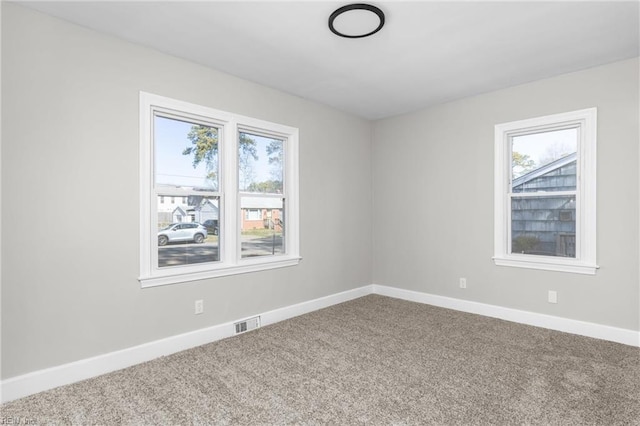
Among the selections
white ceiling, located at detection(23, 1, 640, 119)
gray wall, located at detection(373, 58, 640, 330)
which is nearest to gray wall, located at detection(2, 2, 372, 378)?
white ceiling, located at detection(23, 1, 640, 119)

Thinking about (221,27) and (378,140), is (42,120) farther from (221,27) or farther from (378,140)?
(378,140)

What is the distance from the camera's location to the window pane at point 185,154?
10.2 ft

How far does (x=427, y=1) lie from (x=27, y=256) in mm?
3151

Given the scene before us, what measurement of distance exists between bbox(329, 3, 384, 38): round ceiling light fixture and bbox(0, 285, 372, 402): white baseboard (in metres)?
2.80

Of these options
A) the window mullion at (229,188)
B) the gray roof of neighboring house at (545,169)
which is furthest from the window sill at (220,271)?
the gray roof of neighboring house at (545,169)

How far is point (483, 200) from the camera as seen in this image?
4.13m

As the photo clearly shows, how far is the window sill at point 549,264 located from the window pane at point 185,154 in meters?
3.26

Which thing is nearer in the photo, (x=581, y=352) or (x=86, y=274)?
(x=86, y=274)

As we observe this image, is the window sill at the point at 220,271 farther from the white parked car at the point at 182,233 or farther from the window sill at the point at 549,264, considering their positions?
the window sill at the point at 549,264

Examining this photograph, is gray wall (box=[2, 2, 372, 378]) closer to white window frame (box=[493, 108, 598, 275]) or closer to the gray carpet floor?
the gray carpet floor

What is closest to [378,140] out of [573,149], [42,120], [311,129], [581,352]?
[311,129]

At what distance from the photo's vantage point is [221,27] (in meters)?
2.65

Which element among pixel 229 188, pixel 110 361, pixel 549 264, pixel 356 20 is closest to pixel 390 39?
pixel 356 20

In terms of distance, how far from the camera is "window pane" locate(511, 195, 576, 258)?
361 cm
